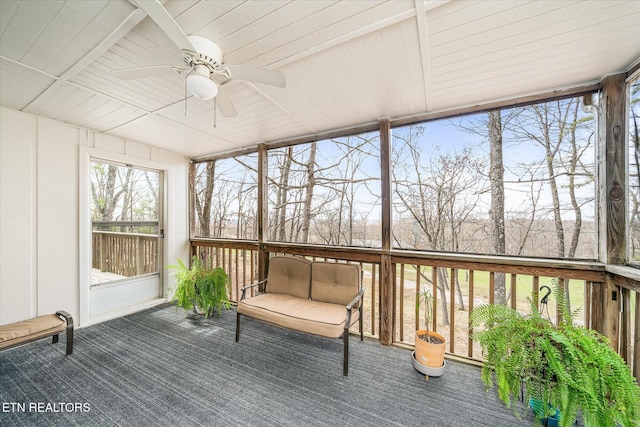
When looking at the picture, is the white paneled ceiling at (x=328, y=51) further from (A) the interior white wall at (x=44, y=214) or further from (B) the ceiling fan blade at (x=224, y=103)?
(A) the interior white wall at (x=44, y=214)

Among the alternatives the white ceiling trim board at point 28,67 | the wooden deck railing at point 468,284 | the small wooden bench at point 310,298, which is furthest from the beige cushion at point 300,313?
the white ceiling trim board at point 28,67

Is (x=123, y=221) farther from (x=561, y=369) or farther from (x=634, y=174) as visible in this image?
(x=634, y=174)

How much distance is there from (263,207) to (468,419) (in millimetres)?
3078

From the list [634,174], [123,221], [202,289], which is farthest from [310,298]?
[123,221]

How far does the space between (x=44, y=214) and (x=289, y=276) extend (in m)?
2.95

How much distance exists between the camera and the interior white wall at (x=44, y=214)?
2449 mm

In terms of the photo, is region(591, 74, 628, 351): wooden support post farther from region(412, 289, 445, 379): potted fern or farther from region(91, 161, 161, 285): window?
region(91, 161, 161, 285): window

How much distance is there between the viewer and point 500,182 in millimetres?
2342

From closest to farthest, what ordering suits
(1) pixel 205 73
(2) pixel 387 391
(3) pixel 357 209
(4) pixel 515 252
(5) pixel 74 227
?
1. (1) pixel 205 73
2. (2) pixel 387 391
3. (4) pixel 515 252
4. (5) pixel 74 227
5. (3) pixel 357 209

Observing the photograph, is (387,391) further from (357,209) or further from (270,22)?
(270,22)

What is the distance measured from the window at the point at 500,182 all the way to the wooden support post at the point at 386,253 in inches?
8.8

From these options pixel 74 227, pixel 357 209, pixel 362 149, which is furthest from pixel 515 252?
pixel 74 227

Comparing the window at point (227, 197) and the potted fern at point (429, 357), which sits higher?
the window at point (227, 197)

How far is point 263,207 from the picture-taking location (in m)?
3.48
